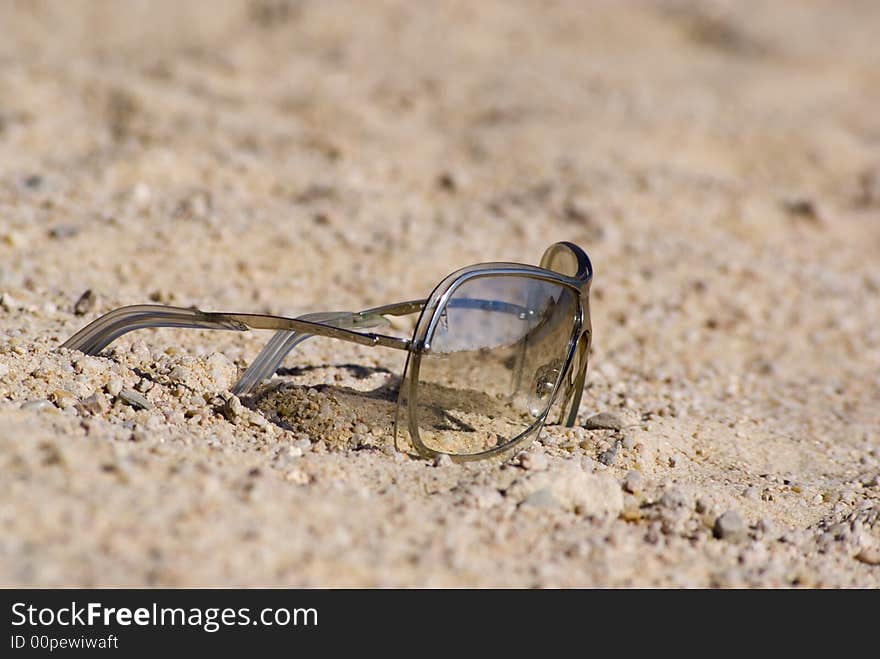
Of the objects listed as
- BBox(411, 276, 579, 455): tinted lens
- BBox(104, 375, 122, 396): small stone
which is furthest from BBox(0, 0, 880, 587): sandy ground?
BBox(411, 276, 579, 455): tinted lens

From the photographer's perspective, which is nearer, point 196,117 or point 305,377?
point 305,377

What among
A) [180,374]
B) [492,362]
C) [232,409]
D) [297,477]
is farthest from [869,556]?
[180,374]

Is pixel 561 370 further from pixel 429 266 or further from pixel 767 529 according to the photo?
pixel 429 266

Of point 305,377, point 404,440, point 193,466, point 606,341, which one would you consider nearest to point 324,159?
point 606,341

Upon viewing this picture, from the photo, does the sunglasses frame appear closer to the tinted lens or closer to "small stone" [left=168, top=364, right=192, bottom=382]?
the tinted lens

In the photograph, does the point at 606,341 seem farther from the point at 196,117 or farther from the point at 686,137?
the point at 196,117

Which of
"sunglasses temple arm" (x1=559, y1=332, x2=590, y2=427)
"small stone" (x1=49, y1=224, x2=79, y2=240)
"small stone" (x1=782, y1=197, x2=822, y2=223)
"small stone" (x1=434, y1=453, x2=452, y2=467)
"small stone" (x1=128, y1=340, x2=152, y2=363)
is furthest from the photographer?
"small stone" (x1=782, y1=197, x2=822, y2=223)

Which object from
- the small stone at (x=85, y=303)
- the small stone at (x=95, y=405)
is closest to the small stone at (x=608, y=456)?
the small stone at (x=95, y=405)
